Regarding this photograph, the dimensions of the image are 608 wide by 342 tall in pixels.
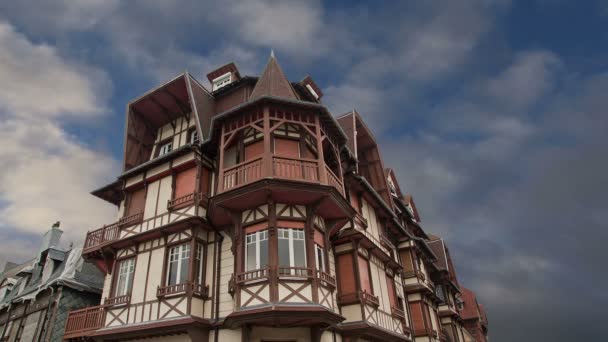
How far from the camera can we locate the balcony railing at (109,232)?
17.8 m

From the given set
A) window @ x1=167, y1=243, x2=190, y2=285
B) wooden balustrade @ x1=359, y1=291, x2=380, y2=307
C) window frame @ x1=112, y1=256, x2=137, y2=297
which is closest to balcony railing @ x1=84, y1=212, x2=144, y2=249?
window frame @ x1=112, y1=256, x2=137, y2=297

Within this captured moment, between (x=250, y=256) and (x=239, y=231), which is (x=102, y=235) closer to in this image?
(x=239, y=231)

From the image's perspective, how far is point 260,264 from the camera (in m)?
13.5

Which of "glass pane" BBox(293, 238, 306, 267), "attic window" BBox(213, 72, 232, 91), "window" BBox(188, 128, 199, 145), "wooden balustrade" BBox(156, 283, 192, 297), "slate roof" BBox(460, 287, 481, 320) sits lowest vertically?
"wooden balustrade" BBox(156, 283, 192, 297)

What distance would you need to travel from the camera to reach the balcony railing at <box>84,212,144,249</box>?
1775 centimetres

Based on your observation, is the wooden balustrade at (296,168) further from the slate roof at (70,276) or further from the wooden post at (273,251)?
the slate roof at (70,276)

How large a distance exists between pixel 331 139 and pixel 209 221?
6.32 metres

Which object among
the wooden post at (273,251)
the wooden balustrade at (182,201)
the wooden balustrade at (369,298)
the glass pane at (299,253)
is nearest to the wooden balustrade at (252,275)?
the wooden post at (273,251)

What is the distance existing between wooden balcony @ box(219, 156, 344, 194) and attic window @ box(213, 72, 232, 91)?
8816 millimetres

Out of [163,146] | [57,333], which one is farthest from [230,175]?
[57,333]

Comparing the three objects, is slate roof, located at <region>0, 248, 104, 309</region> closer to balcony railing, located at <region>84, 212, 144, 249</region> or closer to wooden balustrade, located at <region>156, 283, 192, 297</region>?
balcony railing, located at <region>84, 212, 144, 249</region>

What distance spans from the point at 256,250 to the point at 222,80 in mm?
11909

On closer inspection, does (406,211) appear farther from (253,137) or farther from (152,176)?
(152,176)

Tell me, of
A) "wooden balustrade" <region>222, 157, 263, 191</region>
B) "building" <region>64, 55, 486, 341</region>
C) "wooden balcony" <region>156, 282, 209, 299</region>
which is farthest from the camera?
"wooden balcony" <region>156, 282, 209, 299</region>
